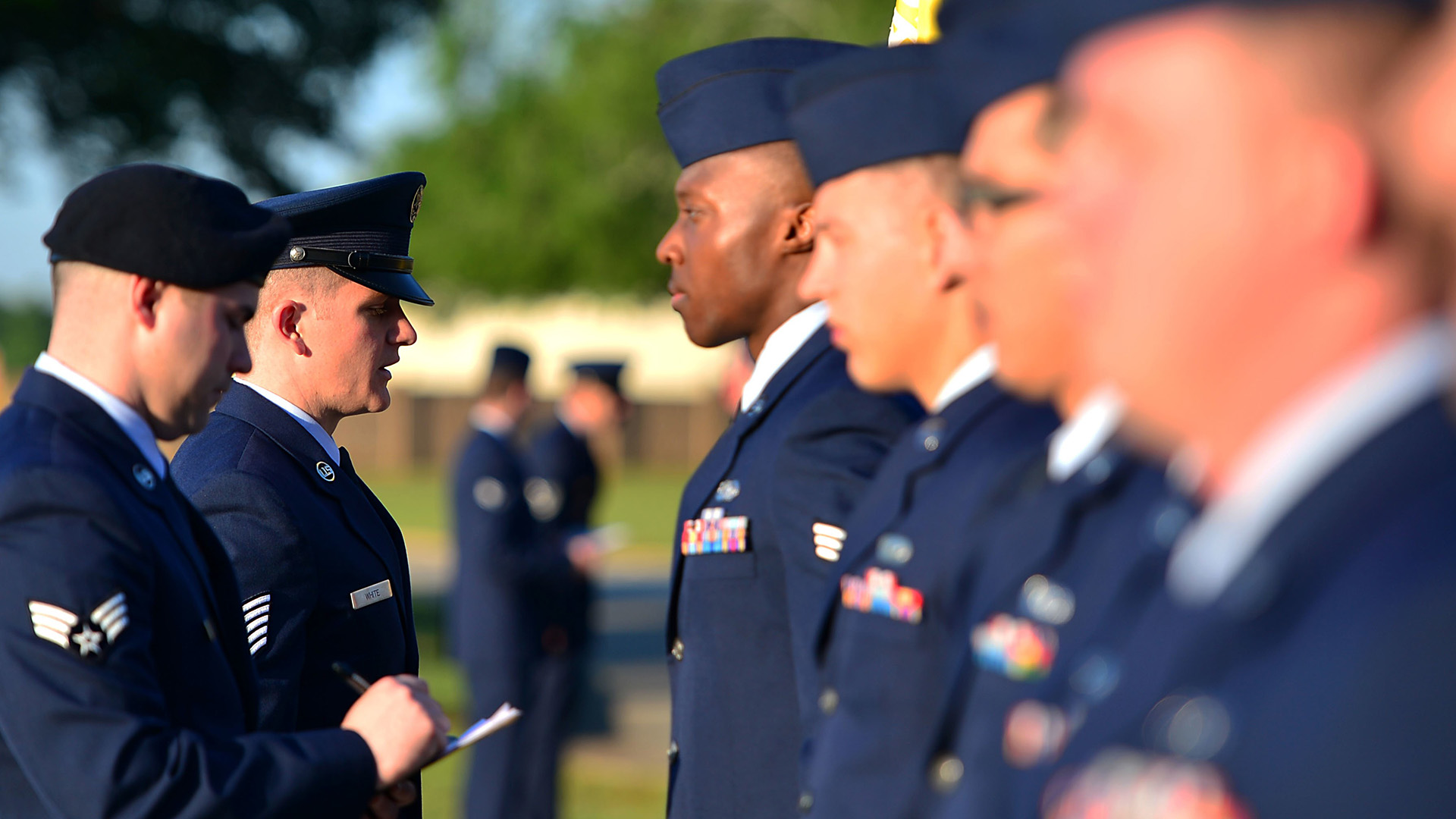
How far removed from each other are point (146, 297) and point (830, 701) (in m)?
1.28

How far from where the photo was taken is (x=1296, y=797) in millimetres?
954

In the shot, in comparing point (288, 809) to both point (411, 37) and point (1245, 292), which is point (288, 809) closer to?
point (1245, 292)

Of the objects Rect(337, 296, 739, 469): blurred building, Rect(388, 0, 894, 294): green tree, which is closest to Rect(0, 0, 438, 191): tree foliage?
Rect(388, 0, 894, 294): green tree

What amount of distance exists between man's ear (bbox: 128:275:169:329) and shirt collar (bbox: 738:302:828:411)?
1281 mm

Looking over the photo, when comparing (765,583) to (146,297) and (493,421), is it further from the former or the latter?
(493,421)

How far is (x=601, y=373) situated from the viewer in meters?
10.4

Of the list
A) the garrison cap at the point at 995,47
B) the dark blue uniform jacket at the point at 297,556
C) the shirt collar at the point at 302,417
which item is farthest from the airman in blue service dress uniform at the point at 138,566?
the garrison cap at the point at 995,47

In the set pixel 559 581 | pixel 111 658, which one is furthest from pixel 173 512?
pixel 559 581

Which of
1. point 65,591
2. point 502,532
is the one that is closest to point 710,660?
point 65,591

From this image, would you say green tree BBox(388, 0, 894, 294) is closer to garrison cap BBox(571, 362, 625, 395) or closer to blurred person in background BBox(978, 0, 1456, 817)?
garrison cap BBox(571, 362, 625, 395)

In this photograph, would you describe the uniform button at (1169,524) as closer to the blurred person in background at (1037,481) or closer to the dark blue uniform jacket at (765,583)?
the blurred person in background at (1037,481)

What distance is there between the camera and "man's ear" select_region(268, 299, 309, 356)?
11.0 ft

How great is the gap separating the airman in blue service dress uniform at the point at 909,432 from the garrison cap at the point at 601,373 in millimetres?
7643

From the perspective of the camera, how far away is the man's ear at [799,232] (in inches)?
127
